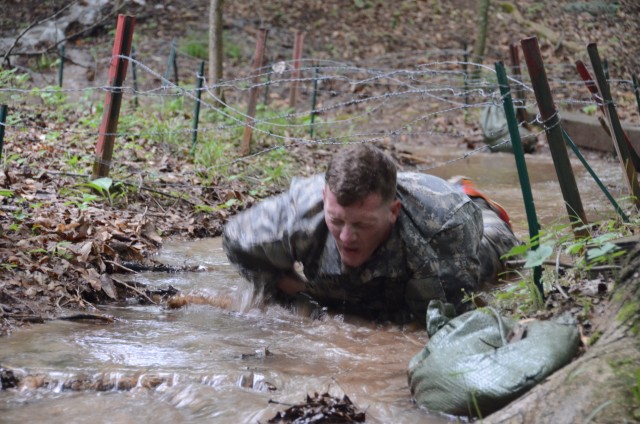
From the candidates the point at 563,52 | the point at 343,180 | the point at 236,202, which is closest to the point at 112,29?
the point at 563,52

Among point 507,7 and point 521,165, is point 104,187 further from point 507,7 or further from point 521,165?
point 507,7

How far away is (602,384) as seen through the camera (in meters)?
2.43

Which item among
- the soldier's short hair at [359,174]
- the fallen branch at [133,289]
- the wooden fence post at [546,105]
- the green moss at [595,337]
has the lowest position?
the fallen branch at [133,289]

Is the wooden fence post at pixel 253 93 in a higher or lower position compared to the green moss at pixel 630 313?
higher

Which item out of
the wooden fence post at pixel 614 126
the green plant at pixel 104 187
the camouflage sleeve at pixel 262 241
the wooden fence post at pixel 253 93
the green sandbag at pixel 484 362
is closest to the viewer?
the green sandbag at pixel 484 362

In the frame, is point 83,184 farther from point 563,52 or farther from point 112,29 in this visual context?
point 563,52

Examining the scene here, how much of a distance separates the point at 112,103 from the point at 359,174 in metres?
3.32

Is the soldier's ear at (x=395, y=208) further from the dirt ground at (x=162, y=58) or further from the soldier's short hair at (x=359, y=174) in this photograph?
the dirt ground at (x=162, y=58)

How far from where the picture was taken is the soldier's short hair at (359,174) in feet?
12.3

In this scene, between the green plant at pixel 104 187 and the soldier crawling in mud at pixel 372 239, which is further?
the green plant at pixel 104 187

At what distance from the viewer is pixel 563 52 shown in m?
18.4

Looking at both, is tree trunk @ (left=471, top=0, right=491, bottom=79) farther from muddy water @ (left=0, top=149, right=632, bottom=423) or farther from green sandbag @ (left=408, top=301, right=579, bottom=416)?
green sandbag @ (left=408, top=301, right=579, bottom=416)

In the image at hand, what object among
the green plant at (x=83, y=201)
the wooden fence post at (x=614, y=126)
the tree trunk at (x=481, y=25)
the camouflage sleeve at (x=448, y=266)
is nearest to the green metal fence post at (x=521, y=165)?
the camouflage sleeve at (x=448, y=266)

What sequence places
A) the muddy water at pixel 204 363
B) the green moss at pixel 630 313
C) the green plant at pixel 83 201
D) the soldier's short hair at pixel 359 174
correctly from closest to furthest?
the green moss at pixel 630 313
the muddy water at pixel 204 363
the soldier's short hair at pixel 359 174
the green plant at pixel 83 201
